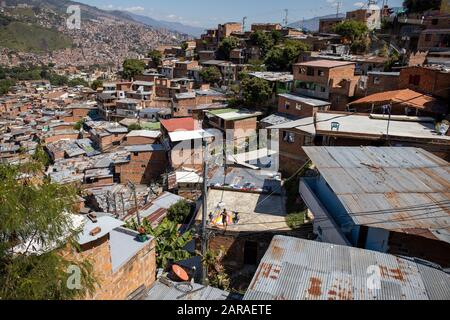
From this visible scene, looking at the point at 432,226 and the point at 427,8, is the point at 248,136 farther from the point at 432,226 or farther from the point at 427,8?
the point at 427,8

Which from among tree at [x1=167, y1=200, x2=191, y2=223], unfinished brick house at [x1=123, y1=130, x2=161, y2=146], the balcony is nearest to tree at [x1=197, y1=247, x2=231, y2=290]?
the balcony

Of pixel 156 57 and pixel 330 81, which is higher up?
pixel 156 57

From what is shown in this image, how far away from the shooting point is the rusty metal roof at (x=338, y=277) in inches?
231

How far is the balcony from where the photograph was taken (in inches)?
397

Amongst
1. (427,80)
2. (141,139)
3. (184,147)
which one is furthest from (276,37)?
(427,80)

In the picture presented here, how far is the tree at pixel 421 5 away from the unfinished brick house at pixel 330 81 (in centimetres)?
2376

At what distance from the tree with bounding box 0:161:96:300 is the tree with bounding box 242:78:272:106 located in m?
29.1

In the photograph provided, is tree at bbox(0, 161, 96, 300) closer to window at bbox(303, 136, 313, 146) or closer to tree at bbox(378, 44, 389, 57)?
window at bbox(303, 136, 313, 146)

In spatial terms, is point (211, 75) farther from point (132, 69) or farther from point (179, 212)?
point (179, 212)

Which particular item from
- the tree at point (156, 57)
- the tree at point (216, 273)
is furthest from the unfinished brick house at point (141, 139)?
the tree at point (156, 57)

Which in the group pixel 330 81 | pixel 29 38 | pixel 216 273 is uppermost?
pixel 29 38

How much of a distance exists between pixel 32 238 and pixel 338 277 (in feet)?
18.1

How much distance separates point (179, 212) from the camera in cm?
2016
